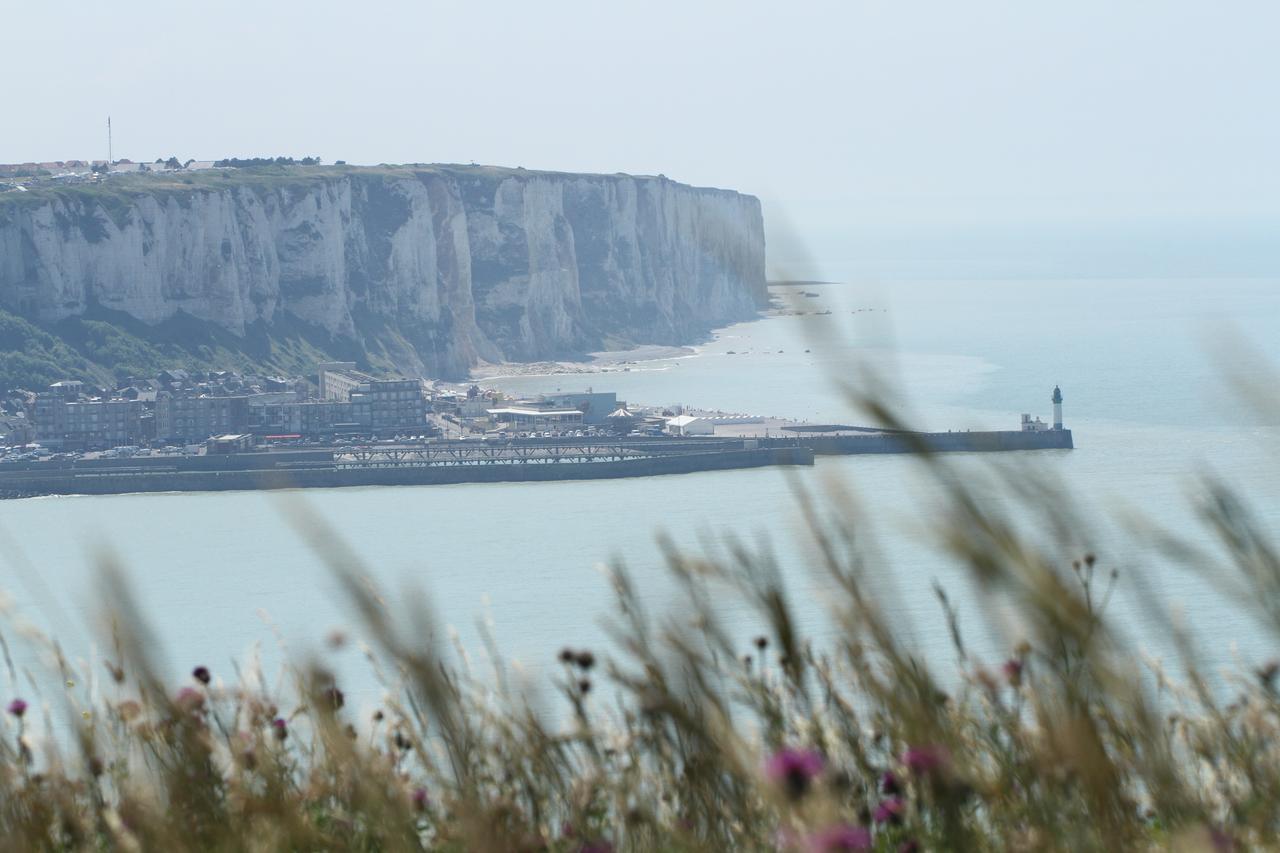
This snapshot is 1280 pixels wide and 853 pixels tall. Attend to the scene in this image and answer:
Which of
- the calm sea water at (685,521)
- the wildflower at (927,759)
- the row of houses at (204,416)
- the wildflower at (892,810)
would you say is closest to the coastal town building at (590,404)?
the row of houses at (204,416)

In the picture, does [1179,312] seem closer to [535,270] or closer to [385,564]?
[535,270]

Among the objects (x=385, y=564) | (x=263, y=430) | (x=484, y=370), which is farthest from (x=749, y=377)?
(x=385, y=564)

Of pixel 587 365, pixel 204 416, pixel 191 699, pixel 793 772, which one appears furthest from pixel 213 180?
pixel 793 772

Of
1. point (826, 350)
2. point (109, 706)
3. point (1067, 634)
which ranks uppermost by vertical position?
point (826, 350)

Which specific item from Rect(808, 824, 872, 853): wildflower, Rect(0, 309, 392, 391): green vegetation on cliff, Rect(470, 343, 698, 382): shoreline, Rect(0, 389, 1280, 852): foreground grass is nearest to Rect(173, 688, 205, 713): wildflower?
Rect(0, 389, 1280, 852): foreground grass

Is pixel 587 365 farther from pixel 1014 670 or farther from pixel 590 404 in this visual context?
pixel 1014 670

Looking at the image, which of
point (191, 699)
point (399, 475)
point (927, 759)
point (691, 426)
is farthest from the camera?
point (691, 426)

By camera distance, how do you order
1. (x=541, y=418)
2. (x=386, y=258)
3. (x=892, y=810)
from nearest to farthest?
1. (x=892, y=810)
2. (x=541, y=418)
3. (x=386, y=258)
